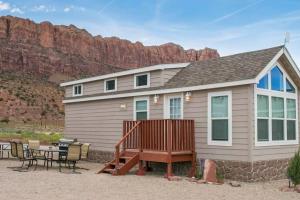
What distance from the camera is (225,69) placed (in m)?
13.3

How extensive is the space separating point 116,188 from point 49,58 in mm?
80410

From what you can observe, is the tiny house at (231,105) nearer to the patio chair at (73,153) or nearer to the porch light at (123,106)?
the porch light at (123,106)

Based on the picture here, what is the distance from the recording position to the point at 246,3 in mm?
20062

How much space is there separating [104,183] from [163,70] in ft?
17.0

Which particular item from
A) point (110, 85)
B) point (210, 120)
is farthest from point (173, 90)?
point (110, 85)

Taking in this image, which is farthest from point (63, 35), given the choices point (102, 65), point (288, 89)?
point (288, 89)

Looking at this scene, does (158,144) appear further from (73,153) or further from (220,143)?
(73,153)

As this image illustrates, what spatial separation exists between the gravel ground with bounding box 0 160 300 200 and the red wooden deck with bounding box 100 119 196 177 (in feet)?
1.86

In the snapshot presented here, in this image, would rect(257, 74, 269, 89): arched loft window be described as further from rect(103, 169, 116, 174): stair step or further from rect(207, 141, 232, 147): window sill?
rect(103, 169, 116, 174): stair step

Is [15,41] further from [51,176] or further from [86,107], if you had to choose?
[51,176]

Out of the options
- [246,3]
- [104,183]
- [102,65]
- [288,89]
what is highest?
[102,65]

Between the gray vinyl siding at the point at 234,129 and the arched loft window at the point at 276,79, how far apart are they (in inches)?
61.8

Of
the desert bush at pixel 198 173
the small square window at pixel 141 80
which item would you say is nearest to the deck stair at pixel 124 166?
the desert bush at pixel 198 173

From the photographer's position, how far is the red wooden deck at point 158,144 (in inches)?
484
